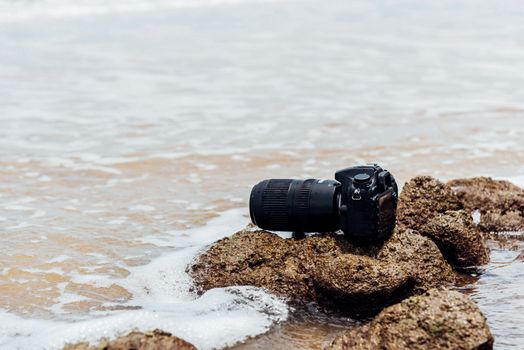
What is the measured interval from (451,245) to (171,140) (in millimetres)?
4960

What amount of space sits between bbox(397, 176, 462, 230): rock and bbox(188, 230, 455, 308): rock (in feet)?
1.29

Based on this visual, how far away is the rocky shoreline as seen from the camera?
342 centimetres

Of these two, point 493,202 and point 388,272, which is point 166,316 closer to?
point 388,272

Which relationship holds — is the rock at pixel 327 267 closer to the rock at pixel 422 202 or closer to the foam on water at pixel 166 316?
the foam on water at pixel 166 316

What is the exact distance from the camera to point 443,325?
11.1ft

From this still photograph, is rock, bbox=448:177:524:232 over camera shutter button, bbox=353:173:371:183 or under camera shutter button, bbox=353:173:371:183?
under

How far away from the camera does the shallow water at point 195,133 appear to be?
454 centimetres

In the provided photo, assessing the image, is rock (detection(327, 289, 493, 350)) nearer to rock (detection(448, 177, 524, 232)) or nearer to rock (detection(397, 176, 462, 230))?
rock (detection(397, 176, 462, 230))

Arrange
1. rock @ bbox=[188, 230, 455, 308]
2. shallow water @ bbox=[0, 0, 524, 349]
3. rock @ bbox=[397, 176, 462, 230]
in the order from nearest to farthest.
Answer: rock @ bbox=[188, 230, 455, 308] → shallow water @ bbox=[0, 0, 524, 349] → rock @ bbox=[397, 176, 462, 230]

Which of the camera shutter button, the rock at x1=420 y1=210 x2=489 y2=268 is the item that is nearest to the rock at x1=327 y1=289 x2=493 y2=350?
the camera shutter button

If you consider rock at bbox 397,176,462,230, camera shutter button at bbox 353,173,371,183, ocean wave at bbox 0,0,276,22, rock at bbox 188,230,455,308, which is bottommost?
rock at bbox 188,230,455,308

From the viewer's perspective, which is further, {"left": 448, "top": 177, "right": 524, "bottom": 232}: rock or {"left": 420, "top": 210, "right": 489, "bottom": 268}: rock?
{"left": 448, "top": 177, "right": 524, "bottom": 232}: rock

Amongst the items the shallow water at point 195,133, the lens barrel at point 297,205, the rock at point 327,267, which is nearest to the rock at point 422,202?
the rock at point 327,267

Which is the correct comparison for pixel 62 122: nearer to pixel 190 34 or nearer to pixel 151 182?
pixel 151 182
